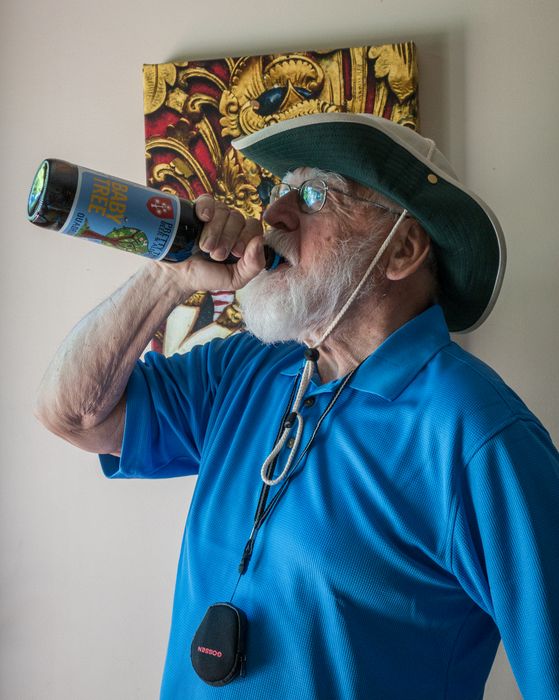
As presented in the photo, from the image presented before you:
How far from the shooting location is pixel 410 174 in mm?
970

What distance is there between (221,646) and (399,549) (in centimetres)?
25

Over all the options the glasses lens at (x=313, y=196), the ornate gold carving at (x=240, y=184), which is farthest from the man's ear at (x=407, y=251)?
the ornate gold carving at (x=240, y=184)

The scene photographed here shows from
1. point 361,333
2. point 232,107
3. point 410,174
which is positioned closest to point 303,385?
point 361,333

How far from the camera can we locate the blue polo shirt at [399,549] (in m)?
0.79

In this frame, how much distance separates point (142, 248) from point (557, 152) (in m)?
0.72

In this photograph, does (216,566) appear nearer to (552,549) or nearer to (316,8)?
(552,549)

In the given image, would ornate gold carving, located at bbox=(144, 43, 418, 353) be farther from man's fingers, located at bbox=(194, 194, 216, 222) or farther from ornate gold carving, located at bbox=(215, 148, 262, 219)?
man's fingers, located at bbox=(194, 194, 216, 222)

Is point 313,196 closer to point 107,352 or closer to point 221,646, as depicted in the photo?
point 107,352

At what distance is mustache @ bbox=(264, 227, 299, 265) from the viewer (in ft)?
3.35

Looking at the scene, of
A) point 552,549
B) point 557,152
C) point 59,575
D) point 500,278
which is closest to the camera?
point 552,549

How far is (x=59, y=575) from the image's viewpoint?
1.49m

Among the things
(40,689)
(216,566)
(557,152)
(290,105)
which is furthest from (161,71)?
(40,689)

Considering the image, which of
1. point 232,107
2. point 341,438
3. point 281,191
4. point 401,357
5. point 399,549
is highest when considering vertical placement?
point 232,107

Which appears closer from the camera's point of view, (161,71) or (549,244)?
(549,244)
